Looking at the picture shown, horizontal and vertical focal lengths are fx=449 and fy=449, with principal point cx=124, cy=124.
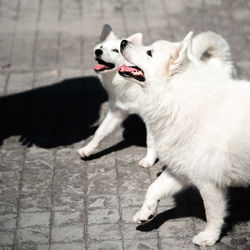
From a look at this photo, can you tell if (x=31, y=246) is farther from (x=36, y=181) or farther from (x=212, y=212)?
(x=212, y=212)

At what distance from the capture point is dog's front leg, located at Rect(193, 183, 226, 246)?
150 inches

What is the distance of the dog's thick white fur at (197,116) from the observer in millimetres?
3555

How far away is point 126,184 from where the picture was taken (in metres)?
4.88

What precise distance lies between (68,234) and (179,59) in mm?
1983

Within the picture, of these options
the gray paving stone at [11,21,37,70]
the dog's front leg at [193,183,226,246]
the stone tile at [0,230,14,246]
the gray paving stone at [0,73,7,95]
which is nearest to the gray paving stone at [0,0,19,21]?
Answer: the gray paving stone at [11,21,37,70]

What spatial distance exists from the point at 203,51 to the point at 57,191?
2.28 m

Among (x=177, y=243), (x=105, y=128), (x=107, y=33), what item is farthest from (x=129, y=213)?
(x=107, y=33)

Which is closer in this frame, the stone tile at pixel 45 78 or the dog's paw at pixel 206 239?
the dog's paw at pixel 206 239

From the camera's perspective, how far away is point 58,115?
238 inches

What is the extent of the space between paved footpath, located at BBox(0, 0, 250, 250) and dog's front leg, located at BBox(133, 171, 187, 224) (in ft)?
0.83

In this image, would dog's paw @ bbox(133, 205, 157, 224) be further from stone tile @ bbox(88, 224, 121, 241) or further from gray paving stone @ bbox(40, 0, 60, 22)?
gray paving stone @ bbox(40, 0, 60, 22)

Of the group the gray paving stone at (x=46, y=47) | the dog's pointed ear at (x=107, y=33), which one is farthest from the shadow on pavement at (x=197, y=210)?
the gray paving stone at (x=46, y=47)

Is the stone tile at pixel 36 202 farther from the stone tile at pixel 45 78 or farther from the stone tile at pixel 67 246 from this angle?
the stone tile at pixel 45 78

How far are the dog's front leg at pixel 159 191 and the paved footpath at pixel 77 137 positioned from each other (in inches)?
9.9
